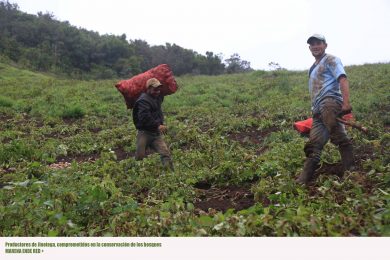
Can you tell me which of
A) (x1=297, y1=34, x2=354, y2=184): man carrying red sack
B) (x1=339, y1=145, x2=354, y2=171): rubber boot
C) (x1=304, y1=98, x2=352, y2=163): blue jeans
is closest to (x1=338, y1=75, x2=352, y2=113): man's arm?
(x1=297, y1=34, x2=354, y2=184): man carrying red sack

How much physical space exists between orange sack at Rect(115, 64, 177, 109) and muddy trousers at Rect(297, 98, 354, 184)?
2736 millimetres

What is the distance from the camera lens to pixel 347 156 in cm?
569

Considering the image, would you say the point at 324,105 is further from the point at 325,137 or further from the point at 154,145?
the point at 154,145

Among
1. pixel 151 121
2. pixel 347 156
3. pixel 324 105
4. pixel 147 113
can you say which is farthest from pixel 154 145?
pixel 347 156

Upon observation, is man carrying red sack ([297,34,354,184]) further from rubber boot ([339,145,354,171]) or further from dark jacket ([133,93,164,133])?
dark jacket ([133,93,164,133])

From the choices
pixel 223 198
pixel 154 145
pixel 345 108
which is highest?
pixel 345 108

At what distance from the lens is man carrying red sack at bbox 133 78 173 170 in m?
6.96

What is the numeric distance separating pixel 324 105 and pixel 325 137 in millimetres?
424

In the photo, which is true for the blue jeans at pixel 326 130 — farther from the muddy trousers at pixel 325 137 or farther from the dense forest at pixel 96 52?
the dense forest at pixel 96 52

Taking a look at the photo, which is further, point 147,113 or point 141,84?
point 141,84

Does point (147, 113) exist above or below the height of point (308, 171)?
above

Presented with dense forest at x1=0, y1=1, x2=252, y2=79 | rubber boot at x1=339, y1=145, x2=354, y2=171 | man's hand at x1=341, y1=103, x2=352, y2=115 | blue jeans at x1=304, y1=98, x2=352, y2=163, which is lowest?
rubber boot at x1=339, y1=145, x2=354, y2=171

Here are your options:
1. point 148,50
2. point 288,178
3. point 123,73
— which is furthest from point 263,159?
point 148,50

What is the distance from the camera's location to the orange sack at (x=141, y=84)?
7.44 meters
